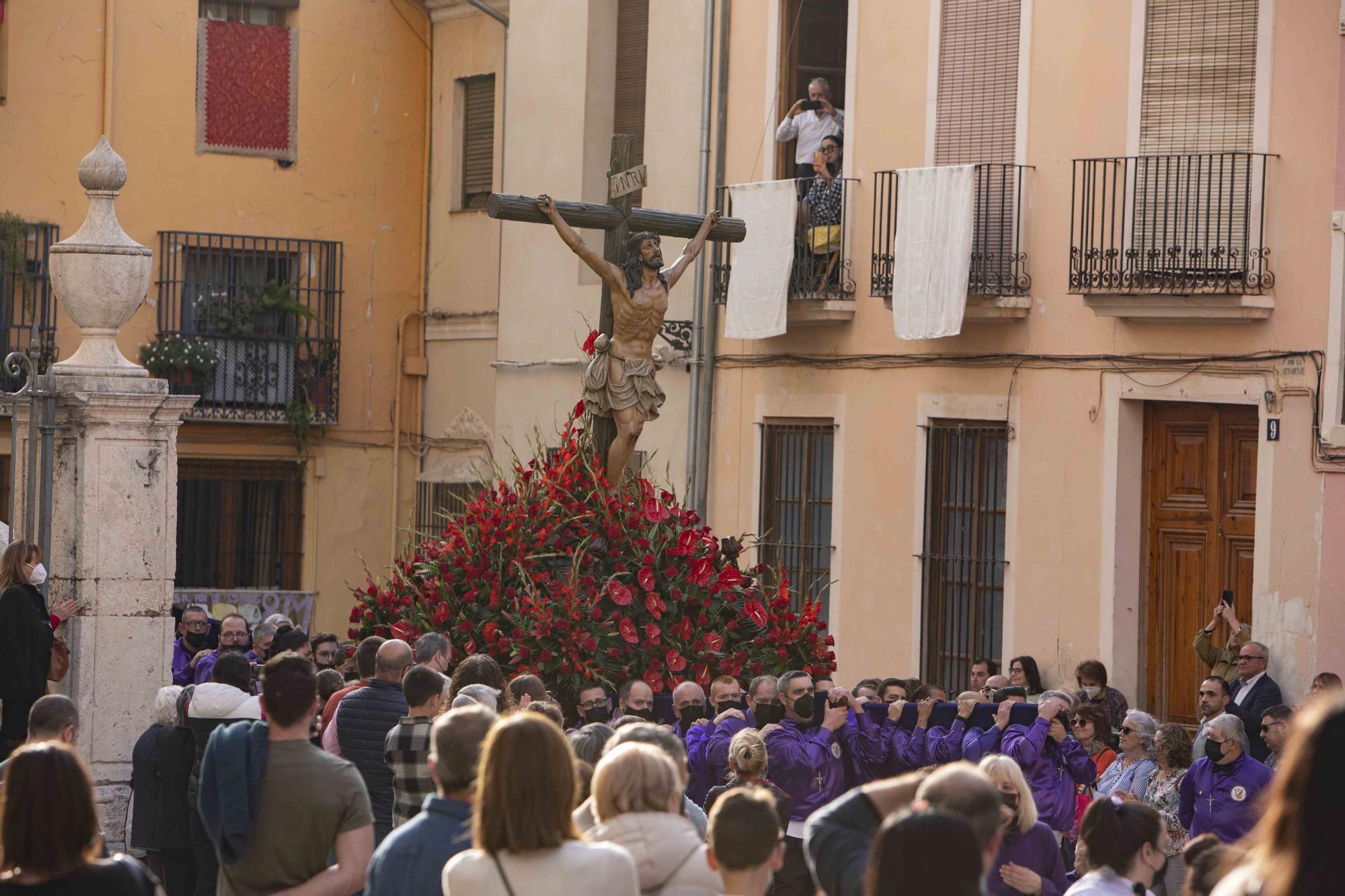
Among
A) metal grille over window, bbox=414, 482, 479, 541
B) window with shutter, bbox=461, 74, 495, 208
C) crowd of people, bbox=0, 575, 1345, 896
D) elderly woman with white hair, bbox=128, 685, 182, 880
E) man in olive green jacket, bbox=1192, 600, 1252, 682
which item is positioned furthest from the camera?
window with shutter, bbox=461, 74, 495, 208

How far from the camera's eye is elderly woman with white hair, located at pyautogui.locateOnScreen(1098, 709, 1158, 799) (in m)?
9.67

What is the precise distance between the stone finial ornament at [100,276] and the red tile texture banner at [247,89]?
1250 centimetres

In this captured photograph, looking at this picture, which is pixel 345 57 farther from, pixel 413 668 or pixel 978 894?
pixel 978 894

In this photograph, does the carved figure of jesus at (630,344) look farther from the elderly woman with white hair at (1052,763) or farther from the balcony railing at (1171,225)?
the balcony railing at (1171,225)

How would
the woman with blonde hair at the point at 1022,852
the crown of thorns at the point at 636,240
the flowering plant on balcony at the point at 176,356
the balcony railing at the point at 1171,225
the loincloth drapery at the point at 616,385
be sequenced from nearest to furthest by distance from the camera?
the woman with blonde hair at the point at 1022,852 → the crown of thorns at the point at 636,240 → the loincloth drapery at the point at 616,385 → the balcony railing at the point at 1171,225 → the flowering plant on balcony at the point at 176,356

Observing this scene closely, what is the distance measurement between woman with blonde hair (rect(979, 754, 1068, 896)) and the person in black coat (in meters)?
4.45

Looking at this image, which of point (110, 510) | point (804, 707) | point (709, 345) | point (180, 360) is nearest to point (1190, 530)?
point (709, 345)

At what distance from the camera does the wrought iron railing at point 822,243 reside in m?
17.3

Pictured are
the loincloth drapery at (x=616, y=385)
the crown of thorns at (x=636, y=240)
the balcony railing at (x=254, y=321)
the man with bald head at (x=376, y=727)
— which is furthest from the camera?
the balcony railing at (x=254, y=321)

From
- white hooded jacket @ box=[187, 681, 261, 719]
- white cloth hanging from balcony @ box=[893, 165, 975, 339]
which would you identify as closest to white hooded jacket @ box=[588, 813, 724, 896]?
white hooded jacket @ box=[187, 681, 261, 719]

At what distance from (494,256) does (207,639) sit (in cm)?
854

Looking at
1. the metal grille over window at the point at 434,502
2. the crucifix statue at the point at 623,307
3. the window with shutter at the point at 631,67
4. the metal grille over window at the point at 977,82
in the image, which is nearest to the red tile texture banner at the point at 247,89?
the metal grille over window at the point at 434,502

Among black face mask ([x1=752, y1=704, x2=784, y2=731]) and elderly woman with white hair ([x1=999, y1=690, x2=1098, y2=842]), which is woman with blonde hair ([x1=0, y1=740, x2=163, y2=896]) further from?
elderly woman with white hair ([x1=999, y1=690, x2=1098, y2=842])

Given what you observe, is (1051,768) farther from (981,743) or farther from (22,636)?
(22,636)
